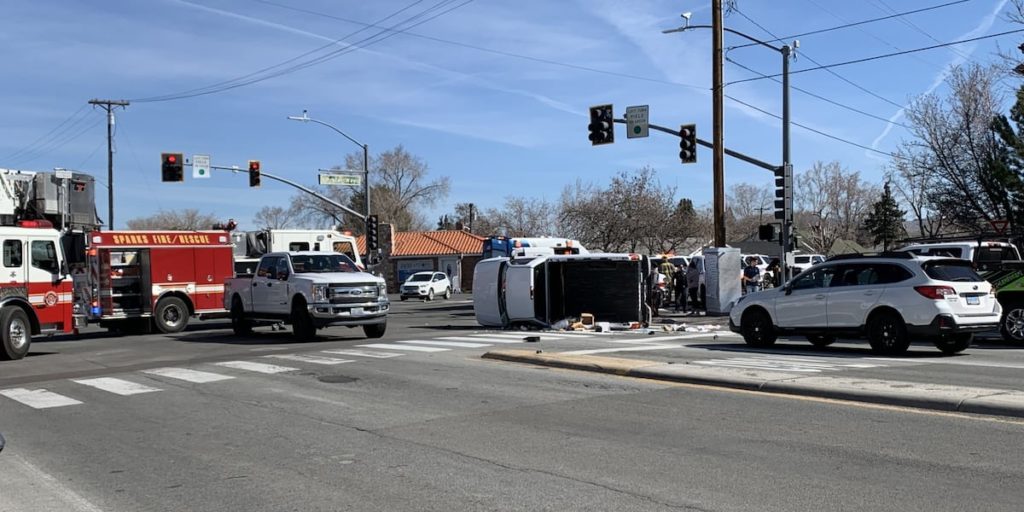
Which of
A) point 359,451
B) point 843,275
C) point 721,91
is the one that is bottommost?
point 359,451

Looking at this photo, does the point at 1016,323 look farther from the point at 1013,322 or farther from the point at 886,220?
the point at 886,220

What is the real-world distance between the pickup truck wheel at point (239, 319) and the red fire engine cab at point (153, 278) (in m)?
3.06

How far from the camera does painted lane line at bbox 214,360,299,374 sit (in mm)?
14195

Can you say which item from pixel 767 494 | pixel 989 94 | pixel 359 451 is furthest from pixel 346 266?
pixel 989 94

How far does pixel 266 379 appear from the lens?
1320cm

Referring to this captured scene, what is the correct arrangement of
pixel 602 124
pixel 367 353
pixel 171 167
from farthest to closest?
pixel 171 167, pixel 602 124, pixel 367 353

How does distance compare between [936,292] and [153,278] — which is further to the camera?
[153,278]

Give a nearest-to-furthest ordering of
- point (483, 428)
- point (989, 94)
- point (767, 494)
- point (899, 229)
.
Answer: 1. point (767, 494)
2. point (483, 428)
3. point (989, 94)
4. point (899, 229)

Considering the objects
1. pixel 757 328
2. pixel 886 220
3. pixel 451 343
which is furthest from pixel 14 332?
pixel 886 220

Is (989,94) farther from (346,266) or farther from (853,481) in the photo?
(853,481)

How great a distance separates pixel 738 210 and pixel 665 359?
8224cm

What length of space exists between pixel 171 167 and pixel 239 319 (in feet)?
51.9

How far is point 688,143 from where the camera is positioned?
28031mm

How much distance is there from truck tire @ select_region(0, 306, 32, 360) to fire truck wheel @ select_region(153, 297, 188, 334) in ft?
22.7
